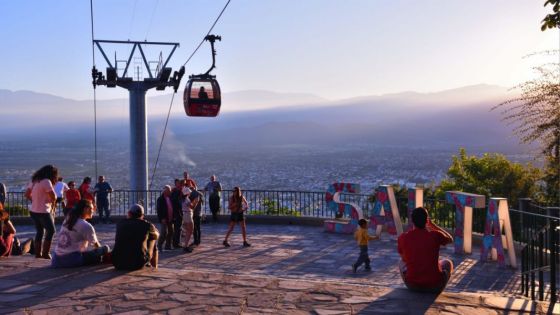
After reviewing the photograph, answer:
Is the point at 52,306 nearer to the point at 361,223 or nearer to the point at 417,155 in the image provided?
the point at 361,223

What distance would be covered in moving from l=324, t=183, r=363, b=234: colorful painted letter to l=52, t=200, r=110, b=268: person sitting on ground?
924 cm

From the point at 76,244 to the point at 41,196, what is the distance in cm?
202

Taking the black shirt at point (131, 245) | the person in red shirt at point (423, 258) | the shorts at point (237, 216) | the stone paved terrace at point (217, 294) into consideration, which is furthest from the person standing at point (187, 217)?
the person in red shirt at point (423, 258)

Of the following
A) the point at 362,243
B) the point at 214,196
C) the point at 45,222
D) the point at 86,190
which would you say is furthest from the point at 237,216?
the point at 45,222

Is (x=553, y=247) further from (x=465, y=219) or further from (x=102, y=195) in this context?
(x=102, y=195)

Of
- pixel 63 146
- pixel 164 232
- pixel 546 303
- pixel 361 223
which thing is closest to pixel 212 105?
pixel 164 232

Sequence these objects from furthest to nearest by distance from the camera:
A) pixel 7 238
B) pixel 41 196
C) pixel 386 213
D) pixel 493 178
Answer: pixel 493 178 → pixel 386 213 → pixel 41 196 → pixel 7 238

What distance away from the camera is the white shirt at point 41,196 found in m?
11.1

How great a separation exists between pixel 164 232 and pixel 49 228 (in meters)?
3.38

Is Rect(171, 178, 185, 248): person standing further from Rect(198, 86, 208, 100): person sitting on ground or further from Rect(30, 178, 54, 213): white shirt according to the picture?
Rect(198, 86, 208, 100): person sitting on ground

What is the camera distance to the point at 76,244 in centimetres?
959

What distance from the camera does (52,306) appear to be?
24.2ft

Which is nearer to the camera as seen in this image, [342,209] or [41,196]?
[41,196]

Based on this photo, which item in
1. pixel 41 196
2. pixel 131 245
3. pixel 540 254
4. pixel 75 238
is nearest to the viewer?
pixel 540 254
